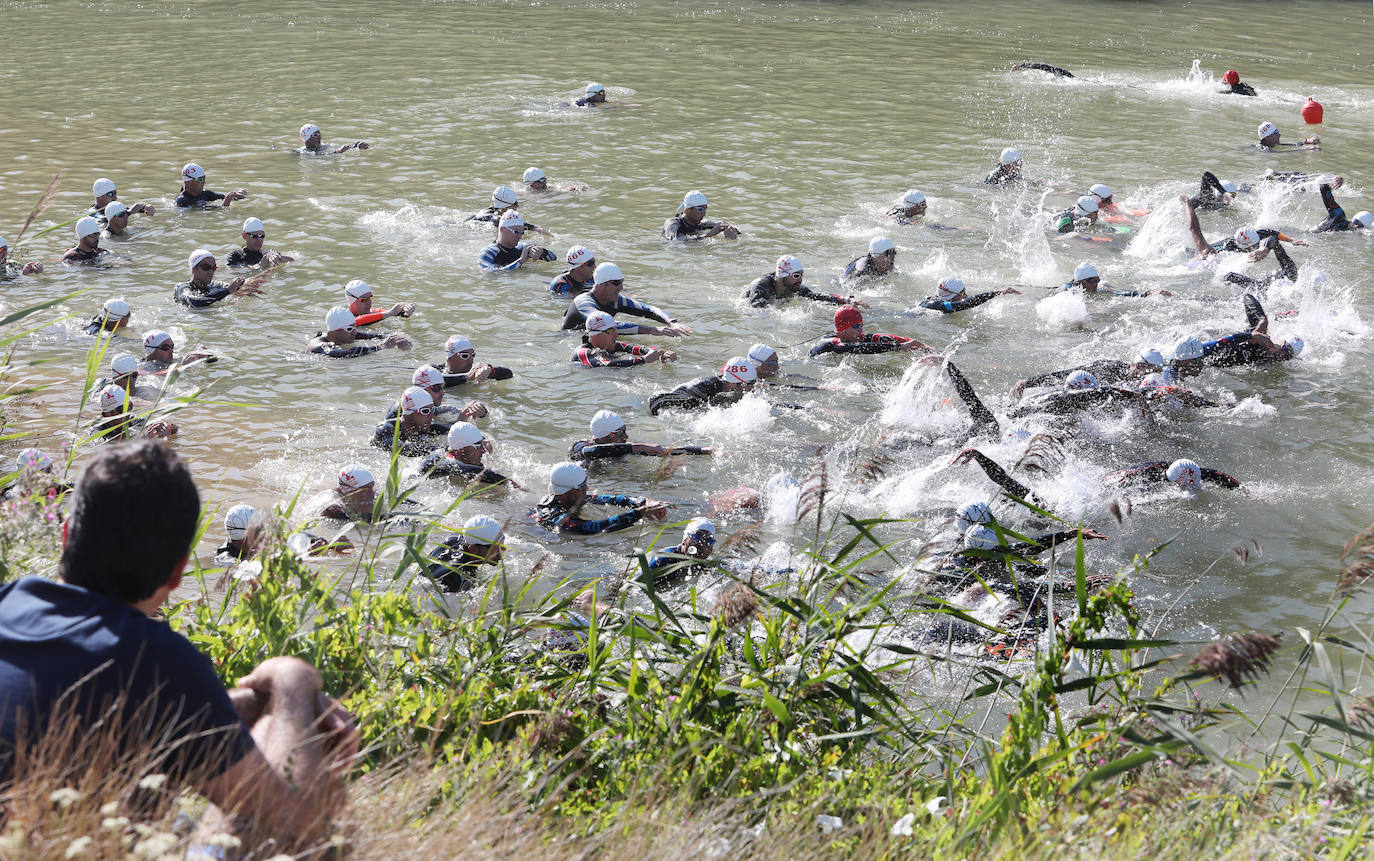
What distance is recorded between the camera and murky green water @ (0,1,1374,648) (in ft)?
36.5

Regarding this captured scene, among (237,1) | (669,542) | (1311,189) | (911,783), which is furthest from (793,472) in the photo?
(237,1)

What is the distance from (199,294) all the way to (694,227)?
7387 mm

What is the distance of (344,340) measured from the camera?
14.0m

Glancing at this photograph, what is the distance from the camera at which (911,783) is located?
4.79m

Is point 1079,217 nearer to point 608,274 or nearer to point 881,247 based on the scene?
point 881,247

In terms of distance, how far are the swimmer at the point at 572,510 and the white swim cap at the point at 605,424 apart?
1.11 meters

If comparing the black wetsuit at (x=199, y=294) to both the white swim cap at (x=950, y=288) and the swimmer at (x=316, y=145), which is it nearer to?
the swimmer at (x=316, y=145)

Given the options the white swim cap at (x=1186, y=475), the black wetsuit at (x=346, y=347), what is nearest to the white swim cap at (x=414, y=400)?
the black wetsuit at (x=346, y=347)

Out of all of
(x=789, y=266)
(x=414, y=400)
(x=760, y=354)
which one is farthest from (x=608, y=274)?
(x=414, y=400)

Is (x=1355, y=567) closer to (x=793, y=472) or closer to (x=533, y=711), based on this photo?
(x=533, y=711)

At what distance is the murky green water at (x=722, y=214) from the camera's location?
11125 mm

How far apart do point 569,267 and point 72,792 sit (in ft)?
47.3

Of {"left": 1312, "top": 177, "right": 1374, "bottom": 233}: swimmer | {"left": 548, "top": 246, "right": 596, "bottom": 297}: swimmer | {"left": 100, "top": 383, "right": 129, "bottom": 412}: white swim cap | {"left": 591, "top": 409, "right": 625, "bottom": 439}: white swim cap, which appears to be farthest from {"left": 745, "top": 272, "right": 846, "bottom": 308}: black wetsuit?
{"left": 1312, "top": 177, "right": 1374, "bottom": 233}: swimmer

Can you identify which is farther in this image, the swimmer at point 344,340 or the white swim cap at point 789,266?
the white swim cap at point 789,266
